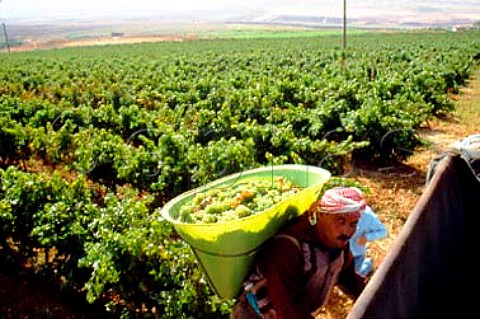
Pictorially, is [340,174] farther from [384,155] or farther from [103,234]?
[103,234]

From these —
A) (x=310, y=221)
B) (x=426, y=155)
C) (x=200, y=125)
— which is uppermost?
(x=310, y=221)

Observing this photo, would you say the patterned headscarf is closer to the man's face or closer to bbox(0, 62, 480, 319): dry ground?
the man's face

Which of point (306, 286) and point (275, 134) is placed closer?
point (306, 286)

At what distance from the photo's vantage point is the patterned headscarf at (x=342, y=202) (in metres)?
2.83

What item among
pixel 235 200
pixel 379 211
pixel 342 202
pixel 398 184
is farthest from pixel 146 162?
pixel 342 202

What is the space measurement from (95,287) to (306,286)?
2088 millimetres

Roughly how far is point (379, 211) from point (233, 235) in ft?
16.5

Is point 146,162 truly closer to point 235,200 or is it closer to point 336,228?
point 235,200

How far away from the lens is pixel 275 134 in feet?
26.8

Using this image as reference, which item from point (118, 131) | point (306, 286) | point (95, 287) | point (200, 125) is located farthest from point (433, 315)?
point (118, 131)

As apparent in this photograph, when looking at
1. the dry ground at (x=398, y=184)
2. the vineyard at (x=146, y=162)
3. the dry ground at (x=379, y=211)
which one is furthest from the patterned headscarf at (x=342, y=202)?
the dry ground at (x=379, y=211)

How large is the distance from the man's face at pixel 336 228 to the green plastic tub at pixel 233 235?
0.22 metres

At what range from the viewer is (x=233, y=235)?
279cm

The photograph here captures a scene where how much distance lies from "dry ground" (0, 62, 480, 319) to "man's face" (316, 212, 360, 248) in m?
2.36
